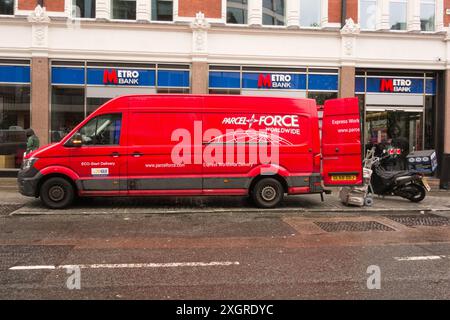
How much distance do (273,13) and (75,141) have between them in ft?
34.5

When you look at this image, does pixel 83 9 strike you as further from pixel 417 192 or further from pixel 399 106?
pixel 417 192

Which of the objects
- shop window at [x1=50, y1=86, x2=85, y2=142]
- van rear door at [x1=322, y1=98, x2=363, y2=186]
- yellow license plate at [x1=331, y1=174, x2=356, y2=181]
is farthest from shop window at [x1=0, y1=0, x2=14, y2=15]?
yellow license plate at [x1=331, y1=174, x2=356, y2=181]

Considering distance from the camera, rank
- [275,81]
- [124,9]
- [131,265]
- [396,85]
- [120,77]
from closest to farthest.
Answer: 1. [131,265]
2. [120,77]
3. [124,9]
4. [275,81]
5. [396,85]

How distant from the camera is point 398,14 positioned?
60.2 ft

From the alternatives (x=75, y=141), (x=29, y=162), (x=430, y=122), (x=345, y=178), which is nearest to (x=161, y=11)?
(x=75, y=141)

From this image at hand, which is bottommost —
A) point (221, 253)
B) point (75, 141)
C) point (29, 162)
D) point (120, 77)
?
point (221, 253)

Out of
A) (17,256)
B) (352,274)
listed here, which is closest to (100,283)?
(17,256)

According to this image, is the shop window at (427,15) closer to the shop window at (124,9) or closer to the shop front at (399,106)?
the shop front at (399,106)

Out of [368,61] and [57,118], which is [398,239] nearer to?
[368,61]

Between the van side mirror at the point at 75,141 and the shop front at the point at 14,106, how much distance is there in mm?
7194

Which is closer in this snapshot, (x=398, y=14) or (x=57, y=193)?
(x=57, y=193)

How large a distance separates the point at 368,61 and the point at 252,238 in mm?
12352
